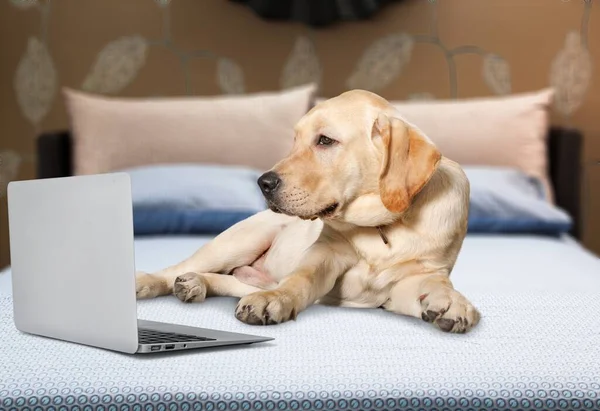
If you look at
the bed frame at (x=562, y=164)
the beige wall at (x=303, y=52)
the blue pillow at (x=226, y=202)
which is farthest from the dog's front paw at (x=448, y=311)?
the beige wall at (x=303, y=52)

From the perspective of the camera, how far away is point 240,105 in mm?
2654

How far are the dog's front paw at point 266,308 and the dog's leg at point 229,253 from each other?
0.24 meters

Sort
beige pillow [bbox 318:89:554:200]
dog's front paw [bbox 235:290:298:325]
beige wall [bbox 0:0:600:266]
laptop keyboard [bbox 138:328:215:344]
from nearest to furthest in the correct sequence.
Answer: laptop keyboard [bbox 138:328:215:344], dog's front paw [bbox 235:290:298:325], beige pillow [bbox 318:89:554:200], beige wall [bbox 0:0:600:266]

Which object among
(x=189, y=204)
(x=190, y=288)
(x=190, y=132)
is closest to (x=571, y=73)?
(x=190, y=132)

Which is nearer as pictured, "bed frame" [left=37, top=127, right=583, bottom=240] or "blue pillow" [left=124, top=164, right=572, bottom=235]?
"blue pillow" [left=124, top=164, right=572, bottom=235]

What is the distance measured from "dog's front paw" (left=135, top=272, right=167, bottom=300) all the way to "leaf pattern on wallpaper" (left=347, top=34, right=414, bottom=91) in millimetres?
1827

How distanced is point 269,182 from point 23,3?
2.38 meters

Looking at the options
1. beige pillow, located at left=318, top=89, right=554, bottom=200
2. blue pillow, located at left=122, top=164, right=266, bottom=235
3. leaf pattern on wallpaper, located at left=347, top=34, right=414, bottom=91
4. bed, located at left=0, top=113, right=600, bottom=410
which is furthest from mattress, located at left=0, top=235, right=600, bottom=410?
leaf pattern on wallpaper, located at left=347, top=34, right=414, bottom=91

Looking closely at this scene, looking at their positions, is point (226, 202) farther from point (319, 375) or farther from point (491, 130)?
point (319, 375)

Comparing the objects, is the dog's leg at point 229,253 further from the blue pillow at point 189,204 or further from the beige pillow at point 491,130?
the beige pillow at point 491,130

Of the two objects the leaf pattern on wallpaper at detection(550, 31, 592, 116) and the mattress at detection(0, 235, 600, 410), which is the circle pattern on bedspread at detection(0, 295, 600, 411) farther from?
the leaf pattern on wallpaper at detection(550, 31, 592, 116)

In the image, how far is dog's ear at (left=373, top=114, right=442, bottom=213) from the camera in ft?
3.50

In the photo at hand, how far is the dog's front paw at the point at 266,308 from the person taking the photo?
1.10 m

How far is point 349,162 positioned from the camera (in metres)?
1.11
